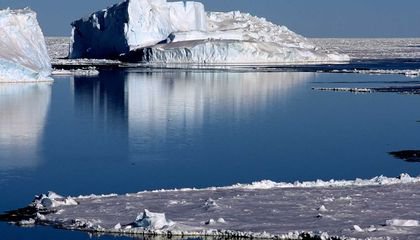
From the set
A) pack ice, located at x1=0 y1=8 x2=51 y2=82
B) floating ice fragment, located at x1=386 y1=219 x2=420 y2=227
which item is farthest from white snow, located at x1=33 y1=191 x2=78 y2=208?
pack ice, located at x1=0 y1=8 x2=51 y2=82

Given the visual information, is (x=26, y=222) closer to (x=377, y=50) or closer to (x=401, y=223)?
(x=401, y=223)

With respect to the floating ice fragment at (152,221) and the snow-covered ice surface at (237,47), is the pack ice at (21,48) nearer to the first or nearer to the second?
the snow-covered ice surface at (237,47)

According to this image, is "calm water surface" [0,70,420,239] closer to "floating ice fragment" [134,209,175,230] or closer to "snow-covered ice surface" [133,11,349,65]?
"floating ice fragment" [134,209,175,230]

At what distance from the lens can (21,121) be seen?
19.2 meters

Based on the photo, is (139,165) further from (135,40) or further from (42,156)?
(135,40)

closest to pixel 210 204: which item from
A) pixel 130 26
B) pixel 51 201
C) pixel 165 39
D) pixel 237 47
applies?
pixel 51 201

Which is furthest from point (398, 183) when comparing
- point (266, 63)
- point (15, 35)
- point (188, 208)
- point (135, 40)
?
point (266, 63)

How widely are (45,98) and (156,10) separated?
1158 inches

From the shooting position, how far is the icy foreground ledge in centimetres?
817

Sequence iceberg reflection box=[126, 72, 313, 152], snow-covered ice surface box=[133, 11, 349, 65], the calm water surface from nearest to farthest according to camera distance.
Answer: the calm water surface, iceberg reflection box=[126, 72, 313, 152], snow-covered ice surface box=[133, 11, 349, 65]

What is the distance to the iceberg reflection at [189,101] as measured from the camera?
1728cm

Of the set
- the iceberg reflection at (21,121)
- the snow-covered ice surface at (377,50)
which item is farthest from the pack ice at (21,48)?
the snow-covered ice surface at (377,50)

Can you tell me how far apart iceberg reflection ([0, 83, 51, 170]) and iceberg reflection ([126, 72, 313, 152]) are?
2.10m

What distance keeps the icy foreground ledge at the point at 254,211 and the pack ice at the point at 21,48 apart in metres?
20.6
